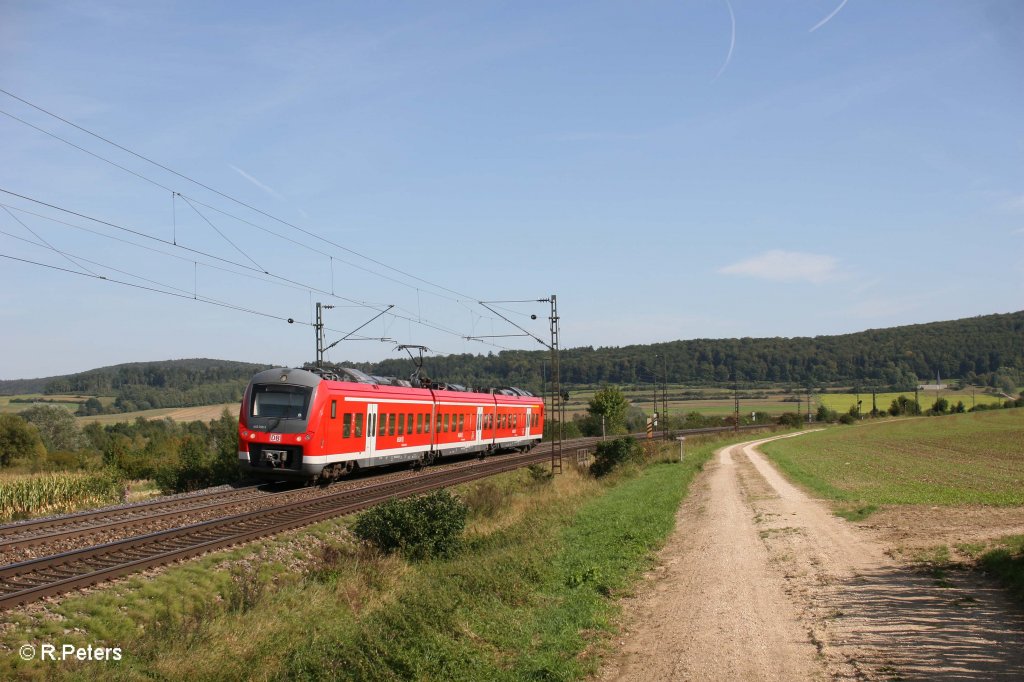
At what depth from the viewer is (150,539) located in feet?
50.8

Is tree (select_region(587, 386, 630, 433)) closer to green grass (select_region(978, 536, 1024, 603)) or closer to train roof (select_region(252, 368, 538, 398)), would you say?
train roof (select_region(252, 368, 538, 398))

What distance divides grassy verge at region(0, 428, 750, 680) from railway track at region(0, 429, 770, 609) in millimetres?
423

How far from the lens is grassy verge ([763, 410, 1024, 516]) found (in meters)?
23.8

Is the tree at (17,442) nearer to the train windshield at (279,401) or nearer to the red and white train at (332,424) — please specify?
the red and white train at (332,424)

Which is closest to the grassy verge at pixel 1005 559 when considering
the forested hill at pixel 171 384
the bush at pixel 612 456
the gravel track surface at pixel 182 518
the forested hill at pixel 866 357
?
the gravel track surface at pixel 182 518

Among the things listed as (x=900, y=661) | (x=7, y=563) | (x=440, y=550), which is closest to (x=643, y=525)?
(x=440, y=550)

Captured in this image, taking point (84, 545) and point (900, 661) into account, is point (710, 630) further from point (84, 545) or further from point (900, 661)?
point (84, 545)

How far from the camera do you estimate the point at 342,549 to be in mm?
16969

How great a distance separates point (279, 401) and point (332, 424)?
5.75 feet

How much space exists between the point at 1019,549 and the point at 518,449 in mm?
42310

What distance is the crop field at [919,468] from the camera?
24328mm

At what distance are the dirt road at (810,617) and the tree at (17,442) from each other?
2219 inches

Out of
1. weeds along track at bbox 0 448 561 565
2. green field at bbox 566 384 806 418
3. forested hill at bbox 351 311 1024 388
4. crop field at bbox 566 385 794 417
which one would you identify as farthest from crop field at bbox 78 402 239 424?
weeds along track at bbox 0 448 561 565

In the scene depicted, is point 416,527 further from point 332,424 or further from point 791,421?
point 791,421
